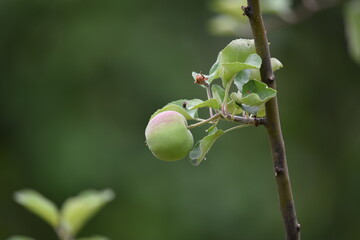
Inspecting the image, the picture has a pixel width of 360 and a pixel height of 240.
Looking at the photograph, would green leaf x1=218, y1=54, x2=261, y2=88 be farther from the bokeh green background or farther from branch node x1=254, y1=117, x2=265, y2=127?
the bokeh green background

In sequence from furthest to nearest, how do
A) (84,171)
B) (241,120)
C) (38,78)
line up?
1. (38,78)
2. (84,171)
3. (241,120)

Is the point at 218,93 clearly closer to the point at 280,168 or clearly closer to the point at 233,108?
the point at 233,108

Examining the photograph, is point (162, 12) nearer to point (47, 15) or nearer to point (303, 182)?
point (47, 15)

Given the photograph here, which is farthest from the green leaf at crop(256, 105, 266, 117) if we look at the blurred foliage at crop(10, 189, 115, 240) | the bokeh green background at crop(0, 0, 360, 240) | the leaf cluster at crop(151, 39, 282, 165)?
the bokeh green background at crop(0, 0, 360, 240)

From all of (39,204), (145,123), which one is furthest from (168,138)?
(145,123)

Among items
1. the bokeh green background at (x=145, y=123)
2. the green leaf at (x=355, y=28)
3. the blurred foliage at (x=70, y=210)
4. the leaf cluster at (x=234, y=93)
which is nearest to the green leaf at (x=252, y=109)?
the leaf cluster at (x=234, y=93)

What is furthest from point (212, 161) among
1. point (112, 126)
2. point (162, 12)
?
point (162, 12)

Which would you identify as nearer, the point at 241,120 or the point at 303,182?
the point at 241,120
